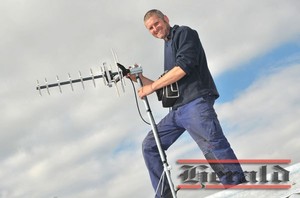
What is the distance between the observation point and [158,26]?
5.69m

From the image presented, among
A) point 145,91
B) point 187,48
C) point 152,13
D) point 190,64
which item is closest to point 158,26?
point 152,13

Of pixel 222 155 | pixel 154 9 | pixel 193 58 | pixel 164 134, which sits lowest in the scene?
pixel 222 155

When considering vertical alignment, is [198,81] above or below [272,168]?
above

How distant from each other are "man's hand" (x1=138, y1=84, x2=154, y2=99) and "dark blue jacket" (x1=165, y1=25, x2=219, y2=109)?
42 centimetres

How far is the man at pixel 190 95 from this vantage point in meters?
5.27

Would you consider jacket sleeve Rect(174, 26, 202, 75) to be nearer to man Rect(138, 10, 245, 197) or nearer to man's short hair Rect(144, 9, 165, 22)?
man Rect(138, 10, 245, 197)

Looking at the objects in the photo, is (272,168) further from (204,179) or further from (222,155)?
(204,179)

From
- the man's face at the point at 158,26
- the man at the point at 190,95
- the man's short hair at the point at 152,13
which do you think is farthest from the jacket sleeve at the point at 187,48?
the man's short hair at the point at 152,13

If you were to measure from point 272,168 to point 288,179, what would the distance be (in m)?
0.39

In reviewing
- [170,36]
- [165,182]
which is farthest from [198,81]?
[165,182]

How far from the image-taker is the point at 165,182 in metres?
5.99

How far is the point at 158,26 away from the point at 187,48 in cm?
64

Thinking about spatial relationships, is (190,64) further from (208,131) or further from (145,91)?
(208,131)

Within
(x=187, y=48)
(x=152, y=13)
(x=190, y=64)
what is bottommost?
(x=190, y=64)
